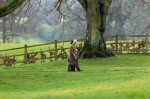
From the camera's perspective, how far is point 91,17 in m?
25.2

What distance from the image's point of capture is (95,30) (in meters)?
25.3

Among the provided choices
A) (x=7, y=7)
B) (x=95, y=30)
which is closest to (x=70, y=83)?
→ (x=7, y=7)

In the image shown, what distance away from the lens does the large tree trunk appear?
2505 centimetres

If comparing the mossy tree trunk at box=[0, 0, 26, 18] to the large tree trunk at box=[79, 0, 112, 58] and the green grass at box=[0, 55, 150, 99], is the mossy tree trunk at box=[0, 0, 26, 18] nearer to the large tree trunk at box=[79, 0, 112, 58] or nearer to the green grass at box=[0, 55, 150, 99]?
the green grass at box=[0, 55, 150, 99]

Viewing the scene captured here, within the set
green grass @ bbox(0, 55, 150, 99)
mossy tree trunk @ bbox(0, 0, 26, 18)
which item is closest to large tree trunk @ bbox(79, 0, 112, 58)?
green grass @ bbox(0, 55, 150, 99)

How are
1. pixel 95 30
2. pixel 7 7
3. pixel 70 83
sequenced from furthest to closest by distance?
pixel 95 30, pixel 7 7, pixel 70 83

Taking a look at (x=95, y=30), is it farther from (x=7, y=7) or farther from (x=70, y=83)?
(x=70, y=83)

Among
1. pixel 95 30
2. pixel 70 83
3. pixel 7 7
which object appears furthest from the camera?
pixel 95 30

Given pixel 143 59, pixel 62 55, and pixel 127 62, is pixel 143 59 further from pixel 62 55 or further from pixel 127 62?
pixel 62 55

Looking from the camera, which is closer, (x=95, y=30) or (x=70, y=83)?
(x=70, y=83)

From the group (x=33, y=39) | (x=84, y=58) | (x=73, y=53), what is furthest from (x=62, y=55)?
(x=33, y=39)

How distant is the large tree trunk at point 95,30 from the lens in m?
25.0

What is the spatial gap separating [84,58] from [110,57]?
1.91m

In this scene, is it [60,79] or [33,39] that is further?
[33,39]
